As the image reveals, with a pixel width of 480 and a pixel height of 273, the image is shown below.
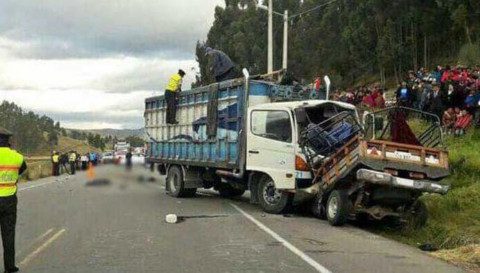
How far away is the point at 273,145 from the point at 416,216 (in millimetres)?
3315

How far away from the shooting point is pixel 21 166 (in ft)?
26.6

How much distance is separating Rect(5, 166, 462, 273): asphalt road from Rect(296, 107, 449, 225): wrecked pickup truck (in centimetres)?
62

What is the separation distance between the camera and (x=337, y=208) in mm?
12172

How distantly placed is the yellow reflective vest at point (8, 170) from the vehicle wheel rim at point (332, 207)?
636 cm

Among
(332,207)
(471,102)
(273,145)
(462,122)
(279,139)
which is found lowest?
(332,207)

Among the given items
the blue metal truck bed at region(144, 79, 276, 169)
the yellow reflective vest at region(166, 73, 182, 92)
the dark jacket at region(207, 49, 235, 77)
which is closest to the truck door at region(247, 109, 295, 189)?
the blue metal truck bed at region(144, 79, 276, 169)

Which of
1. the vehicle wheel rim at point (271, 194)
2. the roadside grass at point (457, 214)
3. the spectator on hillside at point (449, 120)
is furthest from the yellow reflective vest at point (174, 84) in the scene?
the roadside grass at point (457, 214)

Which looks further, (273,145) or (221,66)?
(221,66)

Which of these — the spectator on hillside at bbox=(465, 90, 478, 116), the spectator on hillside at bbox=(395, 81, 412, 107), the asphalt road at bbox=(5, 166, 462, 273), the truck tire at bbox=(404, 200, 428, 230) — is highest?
the spectator on hillside at bbox=(395, 81, 412, 107)

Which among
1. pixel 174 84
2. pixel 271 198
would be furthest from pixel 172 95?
pixel 271 198

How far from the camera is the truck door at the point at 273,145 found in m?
13.5

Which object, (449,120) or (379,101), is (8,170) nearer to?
(449,120)

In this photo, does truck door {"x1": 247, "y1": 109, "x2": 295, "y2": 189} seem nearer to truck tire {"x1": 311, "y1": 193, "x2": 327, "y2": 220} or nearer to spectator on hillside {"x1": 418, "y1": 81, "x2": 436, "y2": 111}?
truck tire {"x1": 311, "y1": 193, "x2": 327, "y2": 220}

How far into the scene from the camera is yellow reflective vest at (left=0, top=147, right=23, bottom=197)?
7812 mm
